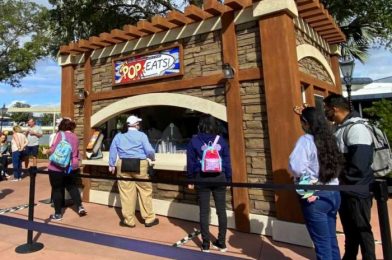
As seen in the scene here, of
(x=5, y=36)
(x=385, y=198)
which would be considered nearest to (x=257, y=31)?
(x=385, y=198)

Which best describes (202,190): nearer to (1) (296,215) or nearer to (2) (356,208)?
(1) (296,215)

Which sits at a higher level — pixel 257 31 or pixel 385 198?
pixel 257 31

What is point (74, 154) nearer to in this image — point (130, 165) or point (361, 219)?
point (130, 165)

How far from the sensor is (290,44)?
476cm

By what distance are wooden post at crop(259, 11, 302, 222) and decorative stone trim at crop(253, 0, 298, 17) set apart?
59 mm

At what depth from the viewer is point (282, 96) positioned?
15.4 ft

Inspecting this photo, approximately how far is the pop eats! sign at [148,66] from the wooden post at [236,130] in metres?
1.04

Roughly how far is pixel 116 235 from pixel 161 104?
2.30 metres

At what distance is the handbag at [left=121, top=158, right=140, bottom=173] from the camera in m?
5.33

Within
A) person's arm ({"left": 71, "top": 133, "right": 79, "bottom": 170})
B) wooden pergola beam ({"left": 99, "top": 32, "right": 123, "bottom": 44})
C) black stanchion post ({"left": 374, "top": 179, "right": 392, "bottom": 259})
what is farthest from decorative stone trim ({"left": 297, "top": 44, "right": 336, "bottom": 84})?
person's arm ({"left": 71, "top": 133, "right": 79, "bottom": 170})

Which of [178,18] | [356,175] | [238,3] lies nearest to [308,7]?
[238,3]

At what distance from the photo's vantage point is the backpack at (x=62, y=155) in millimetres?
5664

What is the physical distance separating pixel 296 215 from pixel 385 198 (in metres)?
2.40

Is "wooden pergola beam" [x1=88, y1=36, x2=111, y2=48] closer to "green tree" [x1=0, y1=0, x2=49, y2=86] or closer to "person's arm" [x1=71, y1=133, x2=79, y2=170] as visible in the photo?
"person's arm" [x1=71, y1=133, x2=79, y2=170]
